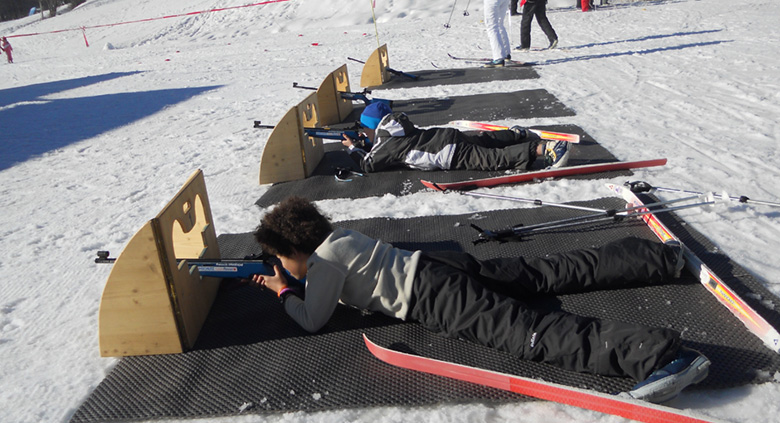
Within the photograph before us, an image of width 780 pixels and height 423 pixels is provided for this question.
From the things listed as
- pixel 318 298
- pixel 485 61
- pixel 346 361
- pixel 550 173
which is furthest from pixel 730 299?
pixel 485 61

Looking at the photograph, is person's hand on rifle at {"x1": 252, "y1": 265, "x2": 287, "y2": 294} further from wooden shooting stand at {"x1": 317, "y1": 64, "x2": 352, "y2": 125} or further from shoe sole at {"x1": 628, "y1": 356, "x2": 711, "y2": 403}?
wooden shooting stand at {"x1": 317, "y1": 64, "x2": 352, "y2": 125}

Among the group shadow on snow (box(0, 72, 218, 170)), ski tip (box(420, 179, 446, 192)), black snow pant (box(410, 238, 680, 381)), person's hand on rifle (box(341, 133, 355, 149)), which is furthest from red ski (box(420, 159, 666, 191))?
shadow on snow (box(0, 72, 218, 170))

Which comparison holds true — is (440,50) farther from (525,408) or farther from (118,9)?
(118,9)

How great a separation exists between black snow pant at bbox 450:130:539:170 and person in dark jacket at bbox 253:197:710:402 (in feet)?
6.26

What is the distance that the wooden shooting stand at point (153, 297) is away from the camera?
260 centimetres

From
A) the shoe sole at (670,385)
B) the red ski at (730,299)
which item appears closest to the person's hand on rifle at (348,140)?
the red ski at (730,299)

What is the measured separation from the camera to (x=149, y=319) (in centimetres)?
274

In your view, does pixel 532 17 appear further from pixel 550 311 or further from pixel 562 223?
pixel 550 311

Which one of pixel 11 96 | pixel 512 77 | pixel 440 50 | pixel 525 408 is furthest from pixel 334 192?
pixel 11 96

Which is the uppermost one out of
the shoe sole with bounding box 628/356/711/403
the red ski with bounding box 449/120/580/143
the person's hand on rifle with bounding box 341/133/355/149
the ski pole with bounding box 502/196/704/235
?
the person's hand on rifle with bounding box 341/133/355/149

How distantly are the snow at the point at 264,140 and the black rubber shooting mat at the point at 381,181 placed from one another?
15 cm

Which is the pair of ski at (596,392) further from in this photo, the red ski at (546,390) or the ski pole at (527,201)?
the ski pole at (527,201)

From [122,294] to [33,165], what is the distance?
16.5 feet

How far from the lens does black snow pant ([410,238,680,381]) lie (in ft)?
7.14
